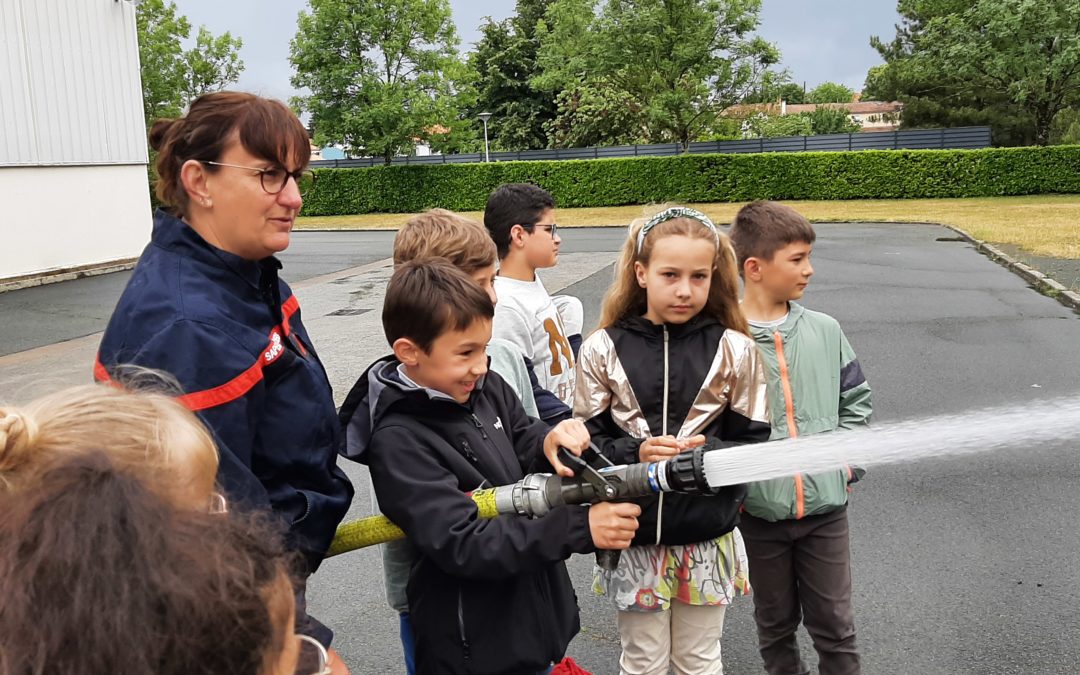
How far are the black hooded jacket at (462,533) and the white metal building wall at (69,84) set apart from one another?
17.7m

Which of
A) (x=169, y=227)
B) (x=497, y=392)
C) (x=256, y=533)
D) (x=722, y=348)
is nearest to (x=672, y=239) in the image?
(x=722, y=348)

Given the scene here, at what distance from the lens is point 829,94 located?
148 meters

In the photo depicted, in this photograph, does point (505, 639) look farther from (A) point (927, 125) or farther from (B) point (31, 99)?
(A) point (927, 125)

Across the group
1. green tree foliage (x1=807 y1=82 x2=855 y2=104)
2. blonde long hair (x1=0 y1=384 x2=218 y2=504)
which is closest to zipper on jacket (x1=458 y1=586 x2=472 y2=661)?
blonde long hair (x1=0 y1=384 x2=218 y2=504)

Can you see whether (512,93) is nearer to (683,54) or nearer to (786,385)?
(683,54)

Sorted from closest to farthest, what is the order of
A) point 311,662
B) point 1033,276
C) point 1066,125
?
point 311,662
point 1033,276
point 1066,125

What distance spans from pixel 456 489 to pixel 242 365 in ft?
2.15

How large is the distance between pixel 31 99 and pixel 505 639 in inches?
733

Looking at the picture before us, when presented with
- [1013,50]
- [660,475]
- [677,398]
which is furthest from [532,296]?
[1013,50]

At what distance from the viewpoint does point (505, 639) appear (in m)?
2.41

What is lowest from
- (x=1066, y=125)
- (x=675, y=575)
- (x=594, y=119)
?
(x=675, y=575)

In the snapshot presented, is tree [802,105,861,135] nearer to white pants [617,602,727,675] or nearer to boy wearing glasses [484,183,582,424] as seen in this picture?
boy wearing glasses [484,183,582,424]

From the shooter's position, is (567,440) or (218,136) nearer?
(218,136)

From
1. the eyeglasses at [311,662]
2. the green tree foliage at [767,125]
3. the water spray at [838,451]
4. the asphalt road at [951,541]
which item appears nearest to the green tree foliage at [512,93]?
the green tree foliage at [767,125]
